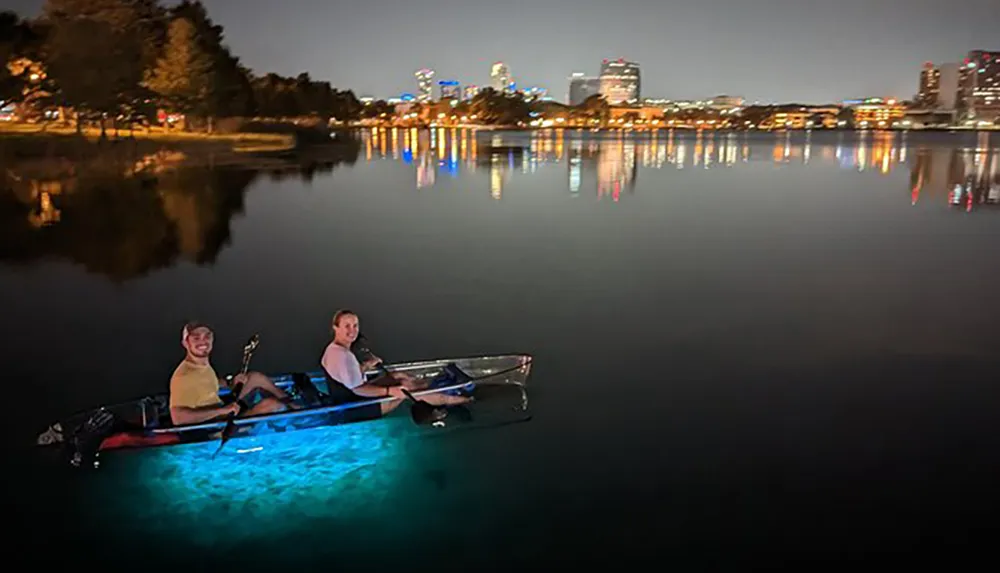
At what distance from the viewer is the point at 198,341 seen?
34.1 ft

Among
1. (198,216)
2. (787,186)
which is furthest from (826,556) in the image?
(787,186)

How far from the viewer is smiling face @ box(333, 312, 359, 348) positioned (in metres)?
11.3

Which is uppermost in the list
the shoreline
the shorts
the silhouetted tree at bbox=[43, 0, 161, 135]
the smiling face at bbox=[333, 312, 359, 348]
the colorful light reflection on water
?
the silhouetted tree at bbox=[43, 0, 161, 135]

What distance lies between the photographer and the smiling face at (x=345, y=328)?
445 inches

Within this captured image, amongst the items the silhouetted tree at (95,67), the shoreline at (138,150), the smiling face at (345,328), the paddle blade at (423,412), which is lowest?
the paddle blade at (423,412)

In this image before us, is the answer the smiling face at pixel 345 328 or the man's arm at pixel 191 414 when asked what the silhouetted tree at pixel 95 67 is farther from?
the man's arm at pixel 191 414

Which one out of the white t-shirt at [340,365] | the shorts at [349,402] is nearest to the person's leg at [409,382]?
the shorts at [349,402]

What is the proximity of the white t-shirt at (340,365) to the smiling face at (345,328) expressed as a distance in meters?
0.09

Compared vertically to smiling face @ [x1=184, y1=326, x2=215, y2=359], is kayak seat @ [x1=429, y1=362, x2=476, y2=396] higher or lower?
lower

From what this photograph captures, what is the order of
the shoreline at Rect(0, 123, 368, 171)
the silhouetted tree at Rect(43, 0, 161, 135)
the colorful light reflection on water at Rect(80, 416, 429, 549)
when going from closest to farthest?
the colorful light reflection on water at Rect(80, 416, 429, 549) < the shoreline at Rect(0, 123, 368, 171) < the silhouetted tree at Rect(43, 0, 161, 135)

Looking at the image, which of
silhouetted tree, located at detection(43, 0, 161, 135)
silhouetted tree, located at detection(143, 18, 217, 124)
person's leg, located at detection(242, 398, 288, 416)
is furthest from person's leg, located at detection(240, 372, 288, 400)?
silhouetted tree, located at detection(143, 18, 217, 124)

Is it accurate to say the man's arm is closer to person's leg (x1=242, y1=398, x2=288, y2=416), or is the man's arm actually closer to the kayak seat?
person's leg (x1=242, y1=398, x2=288, y2=416)

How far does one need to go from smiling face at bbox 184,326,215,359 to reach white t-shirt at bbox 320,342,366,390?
1.64 meters

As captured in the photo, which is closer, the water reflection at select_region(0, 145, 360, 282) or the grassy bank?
the water reflection at select_region(0, 145, 360, 282)
